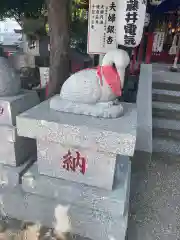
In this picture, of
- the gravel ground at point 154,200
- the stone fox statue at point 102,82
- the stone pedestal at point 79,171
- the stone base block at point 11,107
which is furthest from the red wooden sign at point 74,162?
the gravel ground at point 154,200

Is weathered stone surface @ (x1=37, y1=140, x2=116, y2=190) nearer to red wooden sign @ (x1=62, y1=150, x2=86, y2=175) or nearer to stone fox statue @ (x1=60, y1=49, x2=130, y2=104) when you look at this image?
red wooden sign @ (x1=62, y1=150, x2=86, y2=175)

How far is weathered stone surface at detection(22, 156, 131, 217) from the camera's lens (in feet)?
5.06

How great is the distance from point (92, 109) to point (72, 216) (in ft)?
2.78

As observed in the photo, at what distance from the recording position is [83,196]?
5.19 ft

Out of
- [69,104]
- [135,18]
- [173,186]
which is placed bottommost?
[173,186]

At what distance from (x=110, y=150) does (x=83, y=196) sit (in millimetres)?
463

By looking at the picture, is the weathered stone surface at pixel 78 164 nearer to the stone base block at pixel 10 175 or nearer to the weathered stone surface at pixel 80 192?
the weathered stone surface at pixel 80 192

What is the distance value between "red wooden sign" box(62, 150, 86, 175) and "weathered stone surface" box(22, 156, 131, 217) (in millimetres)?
130

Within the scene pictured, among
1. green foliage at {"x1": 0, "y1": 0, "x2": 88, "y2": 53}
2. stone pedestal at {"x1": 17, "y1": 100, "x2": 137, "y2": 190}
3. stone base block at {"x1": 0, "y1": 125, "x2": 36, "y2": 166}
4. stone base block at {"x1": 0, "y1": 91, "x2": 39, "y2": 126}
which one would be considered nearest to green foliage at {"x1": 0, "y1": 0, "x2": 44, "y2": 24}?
green foliage at {"x1": 0, "y1": 0, "x2": 88, "y2": 53}

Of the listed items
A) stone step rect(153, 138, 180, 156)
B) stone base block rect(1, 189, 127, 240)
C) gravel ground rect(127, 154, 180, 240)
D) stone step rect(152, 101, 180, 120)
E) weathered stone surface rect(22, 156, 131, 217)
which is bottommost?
gravel ground rect(127, 154, 180, 240)

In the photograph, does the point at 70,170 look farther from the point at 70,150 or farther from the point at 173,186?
the point at 173,186

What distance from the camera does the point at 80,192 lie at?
1.58m

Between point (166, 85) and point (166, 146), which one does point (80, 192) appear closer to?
point (166, 146)

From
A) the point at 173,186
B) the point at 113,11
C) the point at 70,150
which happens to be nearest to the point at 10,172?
the point at 70,150
